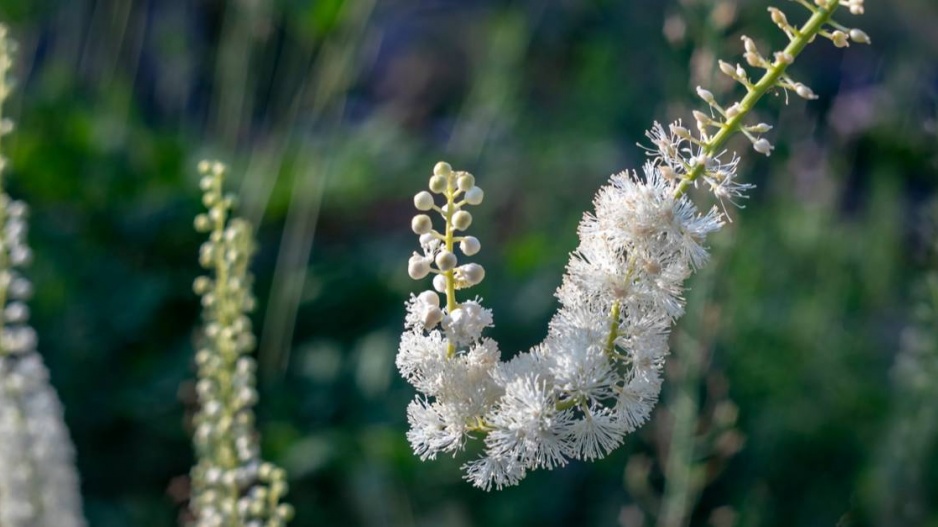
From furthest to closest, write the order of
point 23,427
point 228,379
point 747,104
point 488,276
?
point 488,276 < point 23,427 < point 228,379 < point 747,104

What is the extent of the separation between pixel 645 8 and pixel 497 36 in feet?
6.40

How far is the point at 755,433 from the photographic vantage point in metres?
2.63

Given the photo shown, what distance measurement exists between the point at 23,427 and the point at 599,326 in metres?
0.95

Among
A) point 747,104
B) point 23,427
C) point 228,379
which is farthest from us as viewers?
point 23,427

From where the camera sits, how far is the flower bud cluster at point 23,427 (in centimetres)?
133

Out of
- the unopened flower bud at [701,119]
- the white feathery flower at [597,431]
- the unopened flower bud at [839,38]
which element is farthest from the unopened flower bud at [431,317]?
the unopened flower bud at [839,38]

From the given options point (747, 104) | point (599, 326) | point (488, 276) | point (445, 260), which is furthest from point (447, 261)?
point (488, 276)

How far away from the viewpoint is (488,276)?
3.13 meters

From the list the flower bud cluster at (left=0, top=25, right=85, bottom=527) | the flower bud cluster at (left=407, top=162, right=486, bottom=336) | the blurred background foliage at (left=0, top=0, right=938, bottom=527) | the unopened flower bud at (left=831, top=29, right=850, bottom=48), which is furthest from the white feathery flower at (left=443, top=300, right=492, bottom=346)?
the blurred background foliage at (left=0, top=0, right=938, bottom=527)

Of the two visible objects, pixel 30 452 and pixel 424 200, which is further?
pixel 30 452

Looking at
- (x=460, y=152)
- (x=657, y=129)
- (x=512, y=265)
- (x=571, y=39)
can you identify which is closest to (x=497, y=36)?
(x=460, y=152)

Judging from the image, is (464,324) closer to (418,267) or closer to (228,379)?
(418,267)

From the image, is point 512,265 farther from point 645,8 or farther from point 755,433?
point 645,8

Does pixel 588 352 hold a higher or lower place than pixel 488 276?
lower
